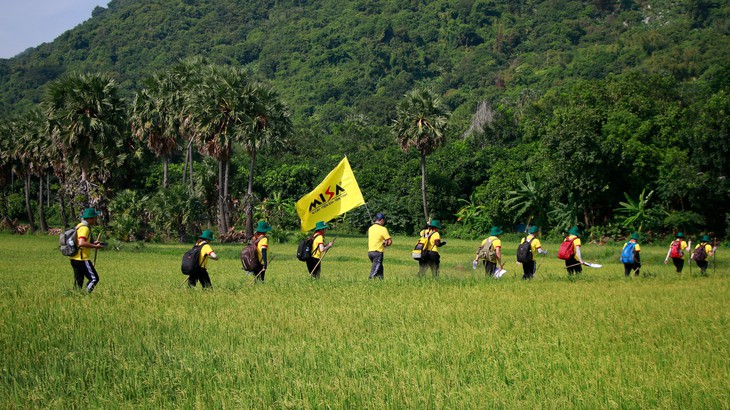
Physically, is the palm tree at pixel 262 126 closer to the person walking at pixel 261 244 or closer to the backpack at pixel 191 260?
the person walking at pixel 261 244

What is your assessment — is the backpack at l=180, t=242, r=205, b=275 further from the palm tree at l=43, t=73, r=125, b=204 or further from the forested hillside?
the palm tree at l=43, t=73, r=125, b=204

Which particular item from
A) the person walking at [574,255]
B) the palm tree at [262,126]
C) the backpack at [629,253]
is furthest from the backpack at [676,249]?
the palm tree at [262,126]

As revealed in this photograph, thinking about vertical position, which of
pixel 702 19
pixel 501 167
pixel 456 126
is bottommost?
pixel 501 167

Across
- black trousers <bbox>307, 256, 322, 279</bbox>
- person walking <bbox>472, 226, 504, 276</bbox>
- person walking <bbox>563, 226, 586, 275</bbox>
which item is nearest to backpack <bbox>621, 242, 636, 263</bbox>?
person walking <bbox>563, 226, 586, 275</bbox>

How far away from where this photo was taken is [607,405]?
24.3ft

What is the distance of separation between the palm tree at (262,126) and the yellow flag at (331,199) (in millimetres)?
31879

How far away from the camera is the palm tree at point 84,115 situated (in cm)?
4997

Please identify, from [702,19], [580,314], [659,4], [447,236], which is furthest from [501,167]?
[659,4]

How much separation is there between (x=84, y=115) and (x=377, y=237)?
124 ft

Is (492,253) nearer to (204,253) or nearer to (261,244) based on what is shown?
(261,244)

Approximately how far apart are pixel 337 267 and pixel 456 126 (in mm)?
61956

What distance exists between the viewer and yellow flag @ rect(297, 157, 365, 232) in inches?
825

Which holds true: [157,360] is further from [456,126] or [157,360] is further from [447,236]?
[456,126]

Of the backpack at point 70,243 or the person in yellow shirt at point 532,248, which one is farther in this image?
the person in yellow shirt at point 532,248
